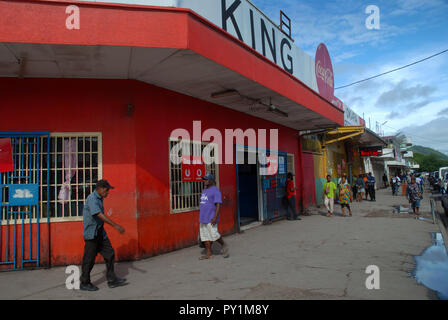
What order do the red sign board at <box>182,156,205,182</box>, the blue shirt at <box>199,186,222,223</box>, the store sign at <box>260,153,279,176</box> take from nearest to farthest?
the blue shirt at <box>199,186,222,223</box> → the red sign board at <box>182,156,205,182</box> → the store sign at <box>260,153,279,176</box>

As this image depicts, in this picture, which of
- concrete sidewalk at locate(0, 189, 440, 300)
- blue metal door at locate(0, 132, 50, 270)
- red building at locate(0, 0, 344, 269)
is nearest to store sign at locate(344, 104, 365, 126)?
concrete sidewalk at locate(0, 189, 440, 300)

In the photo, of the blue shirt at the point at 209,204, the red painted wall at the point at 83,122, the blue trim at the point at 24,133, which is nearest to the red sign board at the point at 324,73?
the blue shirt at the point at 209,204

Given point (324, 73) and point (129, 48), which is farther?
point (324, 73)

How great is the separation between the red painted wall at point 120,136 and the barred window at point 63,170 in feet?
0.58

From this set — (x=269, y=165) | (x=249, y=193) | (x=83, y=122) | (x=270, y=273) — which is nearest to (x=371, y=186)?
(x=269, y=165)

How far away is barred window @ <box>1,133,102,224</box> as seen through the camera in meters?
5.75

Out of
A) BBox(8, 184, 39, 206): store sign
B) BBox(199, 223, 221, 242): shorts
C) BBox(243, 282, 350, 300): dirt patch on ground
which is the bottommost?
BBox(243, 282, 350, 300): dirt patch on ground

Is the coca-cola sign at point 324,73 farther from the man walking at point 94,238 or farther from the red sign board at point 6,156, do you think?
the red sign board at point 6,156

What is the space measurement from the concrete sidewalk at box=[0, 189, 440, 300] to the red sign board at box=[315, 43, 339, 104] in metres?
7.16

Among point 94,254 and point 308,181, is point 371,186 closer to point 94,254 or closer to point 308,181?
point 308,181

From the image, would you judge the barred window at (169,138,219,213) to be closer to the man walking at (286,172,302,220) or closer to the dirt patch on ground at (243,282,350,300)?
the dirt patch on ground at (243,282,350,300)

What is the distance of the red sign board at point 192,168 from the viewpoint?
7.14m

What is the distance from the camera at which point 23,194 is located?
5.64 meters

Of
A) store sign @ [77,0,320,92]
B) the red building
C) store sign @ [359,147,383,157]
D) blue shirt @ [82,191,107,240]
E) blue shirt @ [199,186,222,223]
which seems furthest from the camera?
store sign @ [359,147,383,157]
